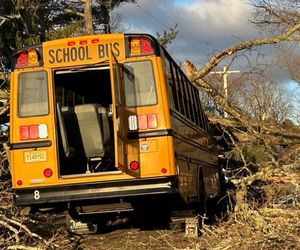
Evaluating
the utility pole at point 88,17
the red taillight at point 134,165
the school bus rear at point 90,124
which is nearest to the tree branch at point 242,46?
the school bus rear at point 90,124

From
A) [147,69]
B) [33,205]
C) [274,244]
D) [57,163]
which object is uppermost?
A: [147,69]

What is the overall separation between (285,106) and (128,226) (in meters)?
11.6

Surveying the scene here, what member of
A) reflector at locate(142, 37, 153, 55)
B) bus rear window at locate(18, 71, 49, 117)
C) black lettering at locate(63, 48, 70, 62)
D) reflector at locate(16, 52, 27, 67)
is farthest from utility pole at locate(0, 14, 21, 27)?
reflector at locate(142, 37, 153, 55)

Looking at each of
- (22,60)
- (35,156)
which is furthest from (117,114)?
A: (22,60)

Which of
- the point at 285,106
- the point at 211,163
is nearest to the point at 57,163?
the point at 211,163

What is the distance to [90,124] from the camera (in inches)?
369

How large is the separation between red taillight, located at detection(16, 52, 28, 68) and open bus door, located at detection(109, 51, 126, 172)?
56.7 inches

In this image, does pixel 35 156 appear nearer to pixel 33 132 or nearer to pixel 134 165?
pixel 33 132

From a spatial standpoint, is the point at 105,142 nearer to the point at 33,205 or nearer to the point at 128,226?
the point at 33,205

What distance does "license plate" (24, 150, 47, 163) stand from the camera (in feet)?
29.2

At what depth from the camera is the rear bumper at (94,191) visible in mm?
8594

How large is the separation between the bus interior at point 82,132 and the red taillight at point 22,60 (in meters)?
0.51

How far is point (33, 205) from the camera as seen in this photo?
9.00m

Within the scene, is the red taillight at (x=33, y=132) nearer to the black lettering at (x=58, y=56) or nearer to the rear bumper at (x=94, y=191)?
the rear bumper at (x=94, y=191)
